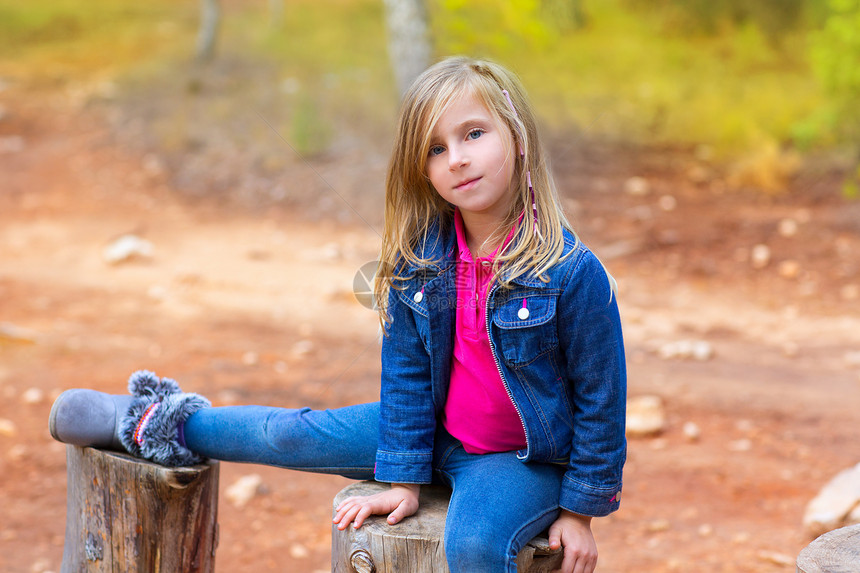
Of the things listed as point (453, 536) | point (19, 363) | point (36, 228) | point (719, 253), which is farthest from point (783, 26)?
point (453, 536)

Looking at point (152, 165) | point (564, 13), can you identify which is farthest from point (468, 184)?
point (564, 13)

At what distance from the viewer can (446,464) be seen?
182cm

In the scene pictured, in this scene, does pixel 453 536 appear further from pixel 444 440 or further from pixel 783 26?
pixel 783 26

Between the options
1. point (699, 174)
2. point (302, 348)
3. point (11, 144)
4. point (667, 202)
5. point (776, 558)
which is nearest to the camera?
point (776, 558)

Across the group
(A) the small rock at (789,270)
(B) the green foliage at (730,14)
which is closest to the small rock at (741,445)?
(A) the small rock at (789,270)

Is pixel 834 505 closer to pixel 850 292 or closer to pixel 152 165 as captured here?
pixel 850 292

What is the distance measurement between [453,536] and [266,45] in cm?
945

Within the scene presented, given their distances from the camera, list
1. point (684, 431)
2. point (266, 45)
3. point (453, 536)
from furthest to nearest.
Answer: point (266, 45)
point (684, 431)
point (453, 536)

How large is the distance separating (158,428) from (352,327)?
8.75 feet

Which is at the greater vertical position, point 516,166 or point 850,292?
point 516,166

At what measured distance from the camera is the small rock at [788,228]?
580 cm

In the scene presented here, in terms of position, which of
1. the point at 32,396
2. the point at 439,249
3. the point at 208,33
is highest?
the point at 208,33

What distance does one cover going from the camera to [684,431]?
11.6 ft

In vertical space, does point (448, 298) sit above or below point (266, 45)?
below
